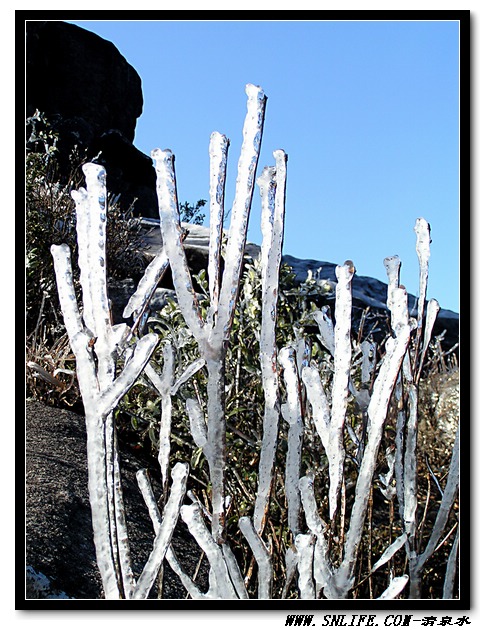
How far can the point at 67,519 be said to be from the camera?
149 cm

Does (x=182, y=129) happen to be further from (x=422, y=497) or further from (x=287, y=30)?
(x=422, y=497)

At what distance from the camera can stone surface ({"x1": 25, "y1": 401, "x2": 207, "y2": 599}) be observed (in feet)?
4.25

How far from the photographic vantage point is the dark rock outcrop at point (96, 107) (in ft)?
11.8

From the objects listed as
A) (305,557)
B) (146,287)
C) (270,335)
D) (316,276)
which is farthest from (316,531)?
(316,276)

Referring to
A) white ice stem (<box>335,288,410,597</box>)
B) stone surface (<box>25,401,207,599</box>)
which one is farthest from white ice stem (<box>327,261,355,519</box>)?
stone surface (<box>25,401,207,599</box>)

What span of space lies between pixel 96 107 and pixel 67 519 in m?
3.21

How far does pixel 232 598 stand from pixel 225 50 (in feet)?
4.44

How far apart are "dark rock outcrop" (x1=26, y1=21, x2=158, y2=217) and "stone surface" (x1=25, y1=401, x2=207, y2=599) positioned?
1.95 metres

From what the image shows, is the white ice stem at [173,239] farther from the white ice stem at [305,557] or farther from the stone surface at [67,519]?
the stone surface at [67,519]

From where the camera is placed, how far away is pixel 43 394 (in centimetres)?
219

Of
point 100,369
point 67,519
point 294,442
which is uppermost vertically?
point 100,369

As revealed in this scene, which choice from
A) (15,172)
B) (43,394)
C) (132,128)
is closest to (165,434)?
(15,172)

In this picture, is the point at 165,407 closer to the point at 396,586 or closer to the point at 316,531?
the point at 316,531

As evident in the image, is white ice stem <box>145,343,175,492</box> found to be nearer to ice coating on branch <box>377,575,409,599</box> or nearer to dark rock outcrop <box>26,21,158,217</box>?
ice coating on branch <box>377,575,409,599</box>
